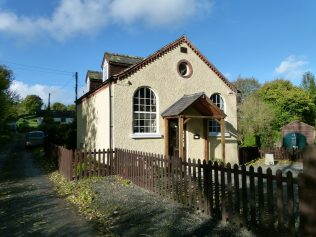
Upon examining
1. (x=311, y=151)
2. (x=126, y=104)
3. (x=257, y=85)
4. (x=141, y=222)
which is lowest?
(x=141, y=222)

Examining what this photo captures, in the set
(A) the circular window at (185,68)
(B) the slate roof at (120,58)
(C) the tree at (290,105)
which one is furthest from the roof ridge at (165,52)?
(C) the tree at (290,105)

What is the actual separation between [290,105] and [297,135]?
15.1 m

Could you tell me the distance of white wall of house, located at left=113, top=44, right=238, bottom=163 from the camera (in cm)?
1502

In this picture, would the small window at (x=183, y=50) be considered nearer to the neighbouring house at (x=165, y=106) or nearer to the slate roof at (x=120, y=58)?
the neighbouring house at (x=165, y=106)

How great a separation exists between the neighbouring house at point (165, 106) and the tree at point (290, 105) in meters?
24.5

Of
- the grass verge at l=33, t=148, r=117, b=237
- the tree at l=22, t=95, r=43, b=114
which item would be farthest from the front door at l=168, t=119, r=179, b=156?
the tree at l=22, t=95, r=43, b=114

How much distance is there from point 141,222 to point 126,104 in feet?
30.3

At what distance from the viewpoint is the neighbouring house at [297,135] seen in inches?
1123

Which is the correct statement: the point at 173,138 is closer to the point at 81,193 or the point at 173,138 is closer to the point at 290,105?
the point at 81,193

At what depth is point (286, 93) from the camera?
43.5 meters

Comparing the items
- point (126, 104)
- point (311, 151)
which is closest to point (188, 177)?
point (311, 151)

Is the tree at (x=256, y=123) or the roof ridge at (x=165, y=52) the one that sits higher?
the roof ridge at (x=165, y=52)

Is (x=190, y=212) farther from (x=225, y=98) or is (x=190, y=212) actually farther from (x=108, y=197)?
(x=225, y=98)

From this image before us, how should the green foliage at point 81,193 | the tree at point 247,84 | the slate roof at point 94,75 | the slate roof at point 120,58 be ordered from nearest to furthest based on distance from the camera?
1. the green foliage at point 81,193
2. the slate roof at point 120,58
3. the slate roof at point 94,75
4. the tree at point 247,84
